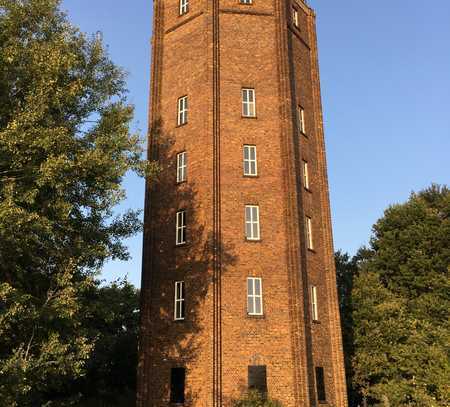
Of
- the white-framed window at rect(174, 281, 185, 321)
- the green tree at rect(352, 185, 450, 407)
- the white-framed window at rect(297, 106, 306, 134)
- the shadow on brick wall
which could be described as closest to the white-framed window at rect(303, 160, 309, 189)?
the white-framed window at rect(297, 106, 306, 134)

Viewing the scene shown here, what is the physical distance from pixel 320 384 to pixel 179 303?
7739mm

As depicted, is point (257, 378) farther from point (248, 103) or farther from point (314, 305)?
point (248, 103)

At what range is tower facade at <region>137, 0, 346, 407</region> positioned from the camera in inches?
826

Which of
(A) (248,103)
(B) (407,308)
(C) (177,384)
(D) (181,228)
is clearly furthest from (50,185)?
(B) (407,308)

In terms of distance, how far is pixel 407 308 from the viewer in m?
38.5

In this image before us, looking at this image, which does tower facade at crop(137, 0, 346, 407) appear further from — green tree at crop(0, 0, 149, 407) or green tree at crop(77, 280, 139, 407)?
green tree at crop(77, 280, 139, 407)

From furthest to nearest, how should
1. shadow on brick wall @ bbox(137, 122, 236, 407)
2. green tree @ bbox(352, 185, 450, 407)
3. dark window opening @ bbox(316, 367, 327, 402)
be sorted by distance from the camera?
green tree @ bbox(352, 185, 450, 407) → dark window opening @ bbox(316, 367, 327, 402) → shadow on brick wall @ bbox(137, 122, 236, 407)

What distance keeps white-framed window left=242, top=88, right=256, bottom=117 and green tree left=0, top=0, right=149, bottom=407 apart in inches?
335

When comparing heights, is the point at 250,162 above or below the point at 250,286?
above

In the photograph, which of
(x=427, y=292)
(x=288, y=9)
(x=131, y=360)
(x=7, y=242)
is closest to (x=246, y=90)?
(x=288, y=9)

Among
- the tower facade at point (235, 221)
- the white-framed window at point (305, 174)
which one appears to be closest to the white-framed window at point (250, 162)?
the tower facade at point (235, 221)

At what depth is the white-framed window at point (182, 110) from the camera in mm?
25891

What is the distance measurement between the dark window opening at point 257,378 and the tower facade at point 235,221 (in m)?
0.05

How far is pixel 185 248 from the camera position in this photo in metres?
23.3
